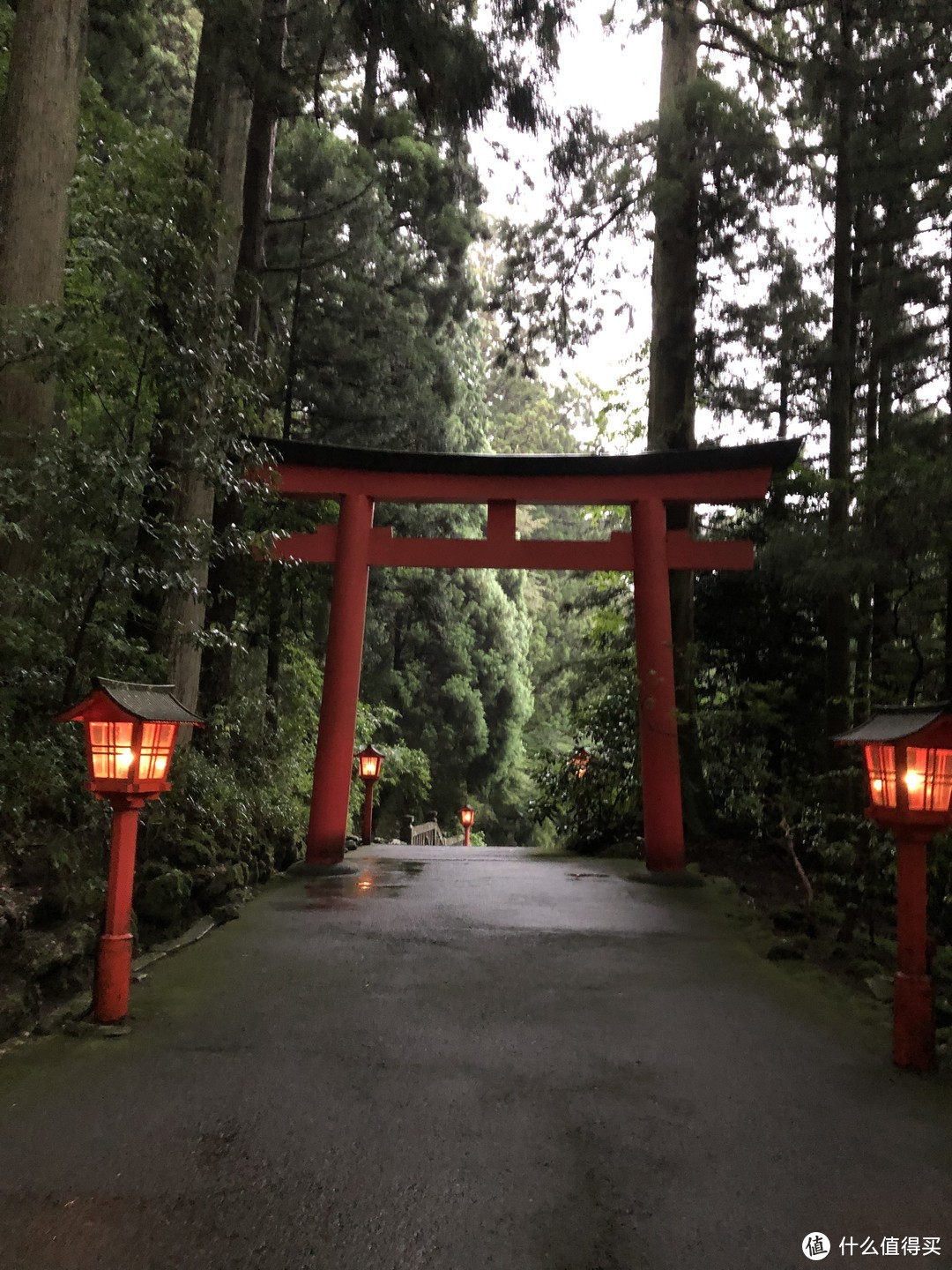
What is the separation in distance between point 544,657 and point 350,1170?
2440 centimetres

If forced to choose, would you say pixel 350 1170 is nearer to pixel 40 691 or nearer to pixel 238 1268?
pixel 238 1268

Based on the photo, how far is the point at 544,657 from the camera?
88.0ft

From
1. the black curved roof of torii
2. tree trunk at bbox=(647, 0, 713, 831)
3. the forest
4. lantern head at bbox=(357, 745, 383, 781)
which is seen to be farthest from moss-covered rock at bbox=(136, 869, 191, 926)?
lantern head at bbox=(357, 745, 383, 781)

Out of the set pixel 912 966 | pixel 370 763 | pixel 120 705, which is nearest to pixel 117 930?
pixel 120 705

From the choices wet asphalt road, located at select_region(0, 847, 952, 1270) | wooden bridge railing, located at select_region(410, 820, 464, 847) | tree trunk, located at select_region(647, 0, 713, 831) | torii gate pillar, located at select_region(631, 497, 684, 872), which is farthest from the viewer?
wooden bridge railing, located at select_region(410, 820, 464, 847)

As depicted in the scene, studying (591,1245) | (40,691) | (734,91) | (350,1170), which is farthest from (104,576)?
(734,91)

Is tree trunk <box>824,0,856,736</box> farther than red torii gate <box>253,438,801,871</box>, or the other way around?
red torii gate <box>253,438,801,871</box>

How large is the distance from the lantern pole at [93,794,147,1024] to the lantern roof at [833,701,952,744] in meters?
3.42

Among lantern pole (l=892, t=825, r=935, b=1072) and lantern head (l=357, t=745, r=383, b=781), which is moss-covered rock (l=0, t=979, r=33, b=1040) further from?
lantern head (l=357, t=745, r=383, b=781)

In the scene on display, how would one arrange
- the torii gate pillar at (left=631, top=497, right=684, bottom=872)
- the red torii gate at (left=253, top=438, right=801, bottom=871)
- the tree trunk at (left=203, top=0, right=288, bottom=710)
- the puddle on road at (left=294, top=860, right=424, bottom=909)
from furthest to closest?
the red torii gate at (left=253, top=438, right=801, bottom=871), the torii gate pillar at (left=631, top=497, right=684, bottom=872), the tree trunk at (left=203, top=0, right=288, bottom=710), the puddle on road at (left=294, top=860, right=424, bottom=909)

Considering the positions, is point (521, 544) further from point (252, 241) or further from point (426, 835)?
point (426, 835)

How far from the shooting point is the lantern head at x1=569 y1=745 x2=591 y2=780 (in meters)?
10.6

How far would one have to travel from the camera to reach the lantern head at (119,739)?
12.4 ft

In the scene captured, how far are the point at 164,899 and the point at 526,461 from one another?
5479 millimetres
